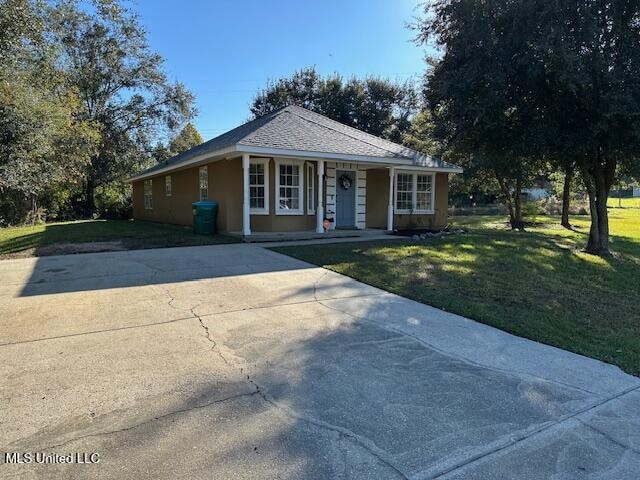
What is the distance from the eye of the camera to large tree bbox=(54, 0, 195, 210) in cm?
2634

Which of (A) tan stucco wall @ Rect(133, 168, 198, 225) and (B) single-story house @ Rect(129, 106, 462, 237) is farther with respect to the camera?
(A) tan stucco wall @ Rect(133, 168, 198, 225)

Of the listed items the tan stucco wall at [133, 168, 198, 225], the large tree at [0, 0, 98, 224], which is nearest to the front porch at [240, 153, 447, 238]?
the tan stucco wall at [133, 168, 198, 225]

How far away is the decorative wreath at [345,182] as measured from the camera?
1483 cm

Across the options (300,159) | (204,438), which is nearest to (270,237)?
(300,159)

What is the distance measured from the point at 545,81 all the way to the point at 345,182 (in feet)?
21.8

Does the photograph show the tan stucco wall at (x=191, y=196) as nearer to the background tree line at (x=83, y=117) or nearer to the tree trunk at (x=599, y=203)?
the background tree line at (x=83, y=117)

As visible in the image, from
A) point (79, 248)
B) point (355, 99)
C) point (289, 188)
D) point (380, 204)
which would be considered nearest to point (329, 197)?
point (289, 188)

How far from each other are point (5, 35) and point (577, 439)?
50.7ft

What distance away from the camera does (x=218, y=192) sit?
1388 centimetres

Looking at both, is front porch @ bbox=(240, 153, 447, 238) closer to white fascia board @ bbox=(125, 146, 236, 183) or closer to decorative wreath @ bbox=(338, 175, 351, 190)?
decorative wreath @ bbox=(338, 175, 351, 190)

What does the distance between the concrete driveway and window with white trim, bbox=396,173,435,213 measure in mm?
11095

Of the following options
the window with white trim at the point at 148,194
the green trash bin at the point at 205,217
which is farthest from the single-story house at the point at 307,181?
the window with white trim at the point at 148,194

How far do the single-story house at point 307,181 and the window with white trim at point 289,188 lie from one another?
0.03m

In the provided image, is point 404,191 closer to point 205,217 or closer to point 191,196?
point 205,217
